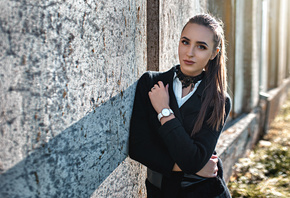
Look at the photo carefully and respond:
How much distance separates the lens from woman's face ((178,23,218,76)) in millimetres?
1793

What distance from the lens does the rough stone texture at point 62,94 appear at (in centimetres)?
124

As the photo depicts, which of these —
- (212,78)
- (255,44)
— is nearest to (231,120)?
(255,44)

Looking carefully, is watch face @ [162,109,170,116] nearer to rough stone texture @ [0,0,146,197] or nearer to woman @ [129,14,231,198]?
woman @ [129,14,231,198]

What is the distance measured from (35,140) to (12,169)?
0.47ft

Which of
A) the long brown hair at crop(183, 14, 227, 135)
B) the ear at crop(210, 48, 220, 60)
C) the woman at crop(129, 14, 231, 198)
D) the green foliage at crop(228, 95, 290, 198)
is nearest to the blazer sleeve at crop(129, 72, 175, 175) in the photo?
the woman at crop(129, 14, 231, 198)

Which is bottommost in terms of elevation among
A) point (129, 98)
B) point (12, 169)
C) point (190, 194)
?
point (190, 194)

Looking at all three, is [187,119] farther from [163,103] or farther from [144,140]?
[144,140]

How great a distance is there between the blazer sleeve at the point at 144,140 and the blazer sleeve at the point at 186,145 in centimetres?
10

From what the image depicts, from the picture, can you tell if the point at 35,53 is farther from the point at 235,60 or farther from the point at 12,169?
the point at 235,60

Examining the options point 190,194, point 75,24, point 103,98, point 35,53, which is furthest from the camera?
point 190,194

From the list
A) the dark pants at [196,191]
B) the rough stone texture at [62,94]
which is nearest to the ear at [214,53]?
the rough stone texture at [62,94]

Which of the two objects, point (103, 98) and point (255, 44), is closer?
point (103, 98)

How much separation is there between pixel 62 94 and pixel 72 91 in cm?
6

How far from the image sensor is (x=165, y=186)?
6.02ft
